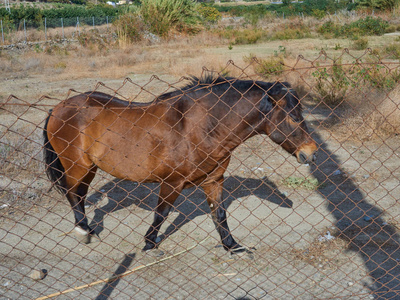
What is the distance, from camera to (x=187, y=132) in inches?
147

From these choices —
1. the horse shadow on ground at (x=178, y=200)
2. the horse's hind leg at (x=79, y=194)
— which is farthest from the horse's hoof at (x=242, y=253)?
the horse's hind leg at (x=79, y=194)

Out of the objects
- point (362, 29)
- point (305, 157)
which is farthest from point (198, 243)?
point (362, 29)

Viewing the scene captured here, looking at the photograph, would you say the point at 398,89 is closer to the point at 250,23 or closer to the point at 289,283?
the point at 289,283

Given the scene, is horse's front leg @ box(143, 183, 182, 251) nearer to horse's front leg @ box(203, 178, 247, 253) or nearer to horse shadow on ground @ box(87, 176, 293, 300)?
horse shadow on ground @ box(87, 176, 293, 300)

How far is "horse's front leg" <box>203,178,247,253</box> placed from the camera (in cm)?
413

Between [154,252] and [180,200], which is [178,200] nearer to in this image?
[180,200]

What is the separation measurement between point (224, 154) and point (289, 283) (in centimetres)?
129

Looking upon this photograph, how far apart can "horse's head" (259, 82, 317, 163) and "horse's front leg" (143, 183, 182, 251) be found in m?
1.08

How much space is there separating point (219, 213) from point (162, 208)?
2.01ft

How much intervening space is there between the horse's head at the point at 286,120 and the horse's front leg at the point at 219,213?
0.87 m

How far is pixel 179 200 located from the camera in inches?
213

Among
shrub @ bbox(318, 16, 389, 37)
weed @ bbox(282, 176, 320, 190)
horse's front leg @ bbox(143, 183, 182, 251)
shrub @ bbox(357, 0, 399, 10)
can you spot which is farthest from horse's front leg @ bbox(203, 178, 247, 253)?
shrub @ bbox(357, 0, 399, 10)

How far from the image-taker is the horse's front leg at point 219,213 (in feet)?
13.6

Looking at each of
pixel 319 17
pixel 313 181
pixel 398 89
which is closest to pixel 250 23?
pixel 319 17
